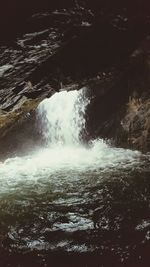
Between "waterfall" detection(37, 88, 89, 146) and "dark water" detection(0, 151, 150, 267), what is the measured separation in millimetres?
9635

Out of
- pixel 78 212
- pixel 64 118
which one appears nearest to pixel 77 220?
pixel 78 212

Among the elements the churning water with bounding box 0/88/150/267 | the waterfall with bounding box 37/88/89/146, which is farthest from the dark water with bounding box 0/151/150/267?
the waterfall with bounding box 37/88/89/146

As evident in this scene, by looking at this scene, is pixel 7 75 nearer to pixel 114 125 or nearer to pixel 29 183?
pixel 29 183

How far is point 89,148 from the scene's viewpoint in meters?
16.7

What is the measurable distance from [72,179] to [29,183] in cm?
112

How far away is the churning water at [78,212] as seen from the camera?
4.52 m

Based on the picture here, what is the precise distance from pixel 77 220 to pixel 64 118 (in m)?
14.3

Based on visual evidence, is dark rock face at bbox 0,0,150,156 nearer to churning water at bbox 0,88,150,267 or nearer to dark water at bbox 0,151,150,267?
churning water at bbox 0,88,150,267

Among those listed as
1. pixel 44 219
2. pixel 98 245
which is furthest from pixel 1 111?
pixel 98 245

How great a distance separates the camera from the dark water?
14.3 ft

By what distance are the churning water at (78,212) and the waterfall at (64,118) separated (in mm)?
7277

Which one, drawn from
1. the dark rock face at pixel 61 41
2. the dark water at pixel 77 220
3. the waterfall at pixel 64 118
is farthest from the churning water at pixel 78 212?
the waterfall at pixel 64 118

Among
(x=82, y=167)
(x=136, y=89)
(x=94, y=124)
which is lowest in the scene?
(x=94, y=124)

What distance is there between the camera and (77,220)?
561 cm
